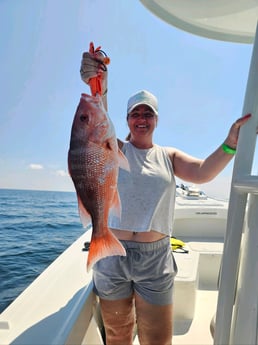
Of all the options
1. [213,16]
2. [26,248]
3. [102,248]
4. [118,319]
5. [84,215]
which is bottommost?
[26,248]

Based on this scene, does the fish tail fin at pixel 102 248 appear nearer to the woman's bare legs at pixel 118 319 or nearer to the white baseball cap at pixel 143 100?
the woman's bare legs at pixel 118 319

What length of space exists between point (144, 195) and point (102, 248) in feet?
1.75

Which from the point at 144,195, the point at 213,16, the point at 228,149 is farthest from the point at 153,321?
the point at 213,16

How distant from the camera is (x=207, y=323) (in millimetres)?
2531

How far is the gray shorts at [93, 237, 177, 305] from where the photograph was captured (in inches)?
56.6

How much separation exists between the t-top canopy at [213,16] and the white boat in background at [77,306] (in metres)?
1.65

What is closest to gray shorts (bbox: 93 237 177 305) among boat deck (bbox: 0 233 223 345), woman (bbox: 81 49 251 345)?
woman (bbox: 81 49 251 345)

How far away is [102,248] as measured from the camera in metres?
0.96

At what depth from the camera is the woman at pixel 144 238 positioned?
A: 4.73 feet

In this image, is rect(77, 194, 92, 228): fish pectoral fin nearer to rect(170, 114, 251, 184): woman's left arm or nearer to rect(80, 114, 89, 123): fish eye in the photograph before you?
rect(80, 114, 89, 123): fish eye

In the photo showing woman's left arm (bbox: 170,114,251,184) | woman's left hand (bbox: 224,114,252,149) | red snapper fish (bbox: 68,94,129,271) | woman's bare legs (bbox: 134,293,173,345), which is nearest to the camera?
red snapper fish (bbox: 68,94,129,271)

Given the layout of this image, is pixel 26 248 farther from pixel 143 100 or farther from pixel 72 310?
pixel 143 100

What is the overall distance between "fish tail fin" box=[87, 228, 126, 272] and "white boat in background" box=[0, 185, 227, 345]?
537 mm

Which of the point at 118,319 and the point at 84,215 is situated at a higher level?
the point at 84,215
